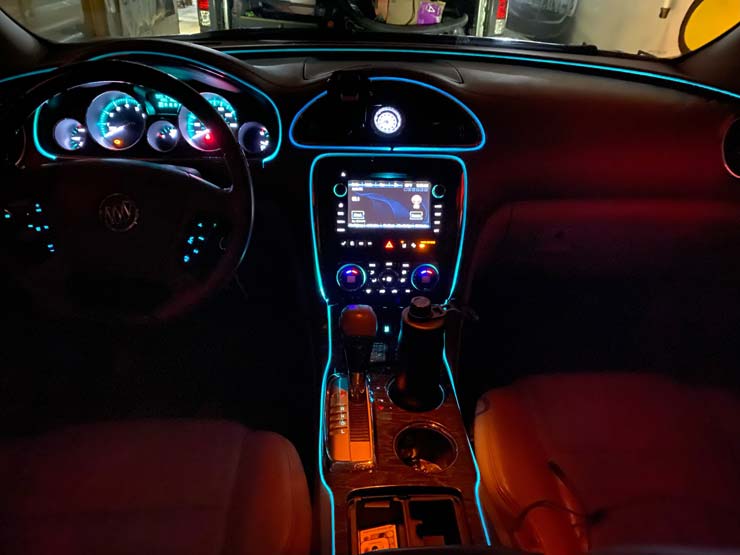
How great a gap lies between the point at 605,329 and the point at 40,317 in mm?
1992

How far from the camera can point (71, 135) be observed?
1532mm

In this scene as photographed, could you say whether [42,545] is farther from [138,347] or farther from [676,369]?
[676,369]

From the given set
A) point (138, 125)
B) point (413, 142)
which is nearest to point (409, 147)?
point (413, 142)

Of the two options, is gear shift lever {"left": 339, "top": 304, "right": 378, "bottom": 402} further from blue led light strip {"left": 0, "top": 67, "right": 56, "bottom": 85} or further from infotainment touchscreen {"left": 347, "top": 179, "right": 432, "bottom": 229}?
blue led light strip {"left": 0, "top": 67, "right": 56, "bottom": 85}

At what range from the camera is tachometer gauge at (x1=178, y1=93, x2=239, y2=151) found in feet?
4.90

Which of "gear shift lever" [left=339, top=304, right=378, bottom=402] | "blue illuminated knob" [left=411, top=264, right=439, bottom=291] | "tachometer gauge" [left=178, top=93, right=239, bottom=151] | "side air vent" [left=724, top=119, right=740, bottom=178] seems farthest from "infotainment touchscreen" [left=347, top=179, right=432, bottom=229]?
"side air vent" [left=724, top=119, right=740, bottom=178]

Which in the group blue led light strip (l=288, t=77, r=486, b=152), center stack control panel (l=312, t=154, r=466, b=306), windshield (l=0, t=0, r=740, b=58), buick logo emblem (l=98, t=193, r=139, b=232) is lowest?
center stack control panel (l=312, t=154, r=466, b=306)

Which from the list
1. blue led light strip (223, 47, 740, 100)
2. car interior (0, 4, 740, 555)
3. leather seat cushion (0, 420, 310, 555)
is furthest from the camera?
blue led light strip (223, 47, 740, 100)

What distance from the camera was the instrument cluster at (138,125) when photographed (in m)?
1.47

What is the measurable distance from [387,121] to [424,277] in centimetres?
47

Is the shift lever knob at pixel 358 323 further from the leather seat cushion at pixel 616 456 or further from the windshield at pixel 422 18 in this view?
the windshield at pixel 422 18

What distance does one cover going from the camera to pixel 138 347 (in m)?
2.06

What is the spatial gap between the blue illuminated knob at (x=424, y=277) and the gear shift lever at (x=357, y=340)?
0.20 metres

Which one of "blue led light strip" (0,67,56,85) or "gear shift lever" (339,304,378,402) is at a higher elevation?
"blue led light strip" (0,67,56,85)
